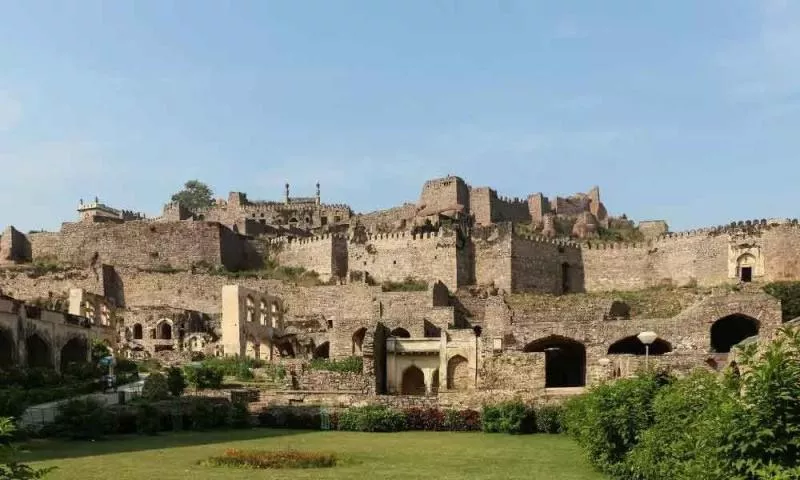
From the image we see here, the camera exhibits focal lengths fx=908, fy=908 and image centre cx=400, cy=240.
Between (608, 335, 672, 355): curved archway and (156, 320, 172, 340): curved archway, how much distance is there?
94.7ft

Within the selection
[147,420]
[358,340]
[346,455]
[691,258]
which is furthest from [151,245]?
[346,455]

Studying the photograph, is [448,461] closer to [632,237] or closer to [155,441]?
[155,441]

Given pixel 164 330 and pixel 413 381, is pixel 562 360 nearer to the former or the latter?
pixel 413 381

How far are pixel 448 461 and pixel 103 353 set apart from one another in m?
28.2

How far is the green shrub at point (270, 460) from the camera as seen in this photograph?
815 inches

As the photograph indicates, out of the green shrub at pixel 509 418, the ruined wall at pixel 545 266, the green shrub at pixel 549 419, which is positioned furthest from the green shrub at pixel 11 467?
the ruined wall at pixel 545 266

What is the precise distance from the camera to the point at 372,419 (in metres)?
30.3

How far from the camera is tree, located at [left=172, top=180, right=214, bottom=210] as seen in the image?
117688mm

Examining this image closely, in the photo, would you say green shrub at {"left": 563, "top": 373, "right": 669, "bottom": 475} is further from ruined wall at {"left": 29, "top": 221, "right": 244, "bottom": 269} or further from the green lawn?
ruined wall at {"left": 29, "top": 221, "right": 244, "bottom": 269}

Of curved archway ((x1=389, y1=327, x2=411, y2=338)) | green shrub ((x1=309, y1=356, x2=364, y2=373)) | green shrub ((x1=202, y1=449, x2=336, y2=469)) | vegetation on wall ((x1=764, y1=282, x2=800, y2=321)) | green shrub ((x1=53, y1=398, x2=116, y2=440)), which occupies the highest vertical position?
vegetation on wall ((x1=764, y1=282, x2=800, y2=321))

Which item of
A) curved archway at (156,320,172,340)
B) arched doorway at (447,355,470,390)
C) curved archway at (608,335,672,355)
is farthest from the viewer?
curved archway at (156,320,172,340)

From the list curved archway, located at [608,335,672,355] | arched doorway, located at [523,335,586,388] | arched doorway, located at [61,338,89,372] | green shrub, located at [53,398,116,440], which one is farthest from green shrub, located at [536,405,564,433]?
arched doorway, located at [61,338,89,372]

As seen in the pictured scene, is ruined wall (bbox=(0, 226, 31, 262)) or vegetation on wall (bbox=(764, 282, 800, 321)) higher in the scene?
ruined wall (bbox=(0, 226, 31, 262))

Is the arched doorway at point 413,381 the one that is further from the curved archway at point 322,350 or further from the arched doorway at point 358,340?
the curved archway at point 322,350
